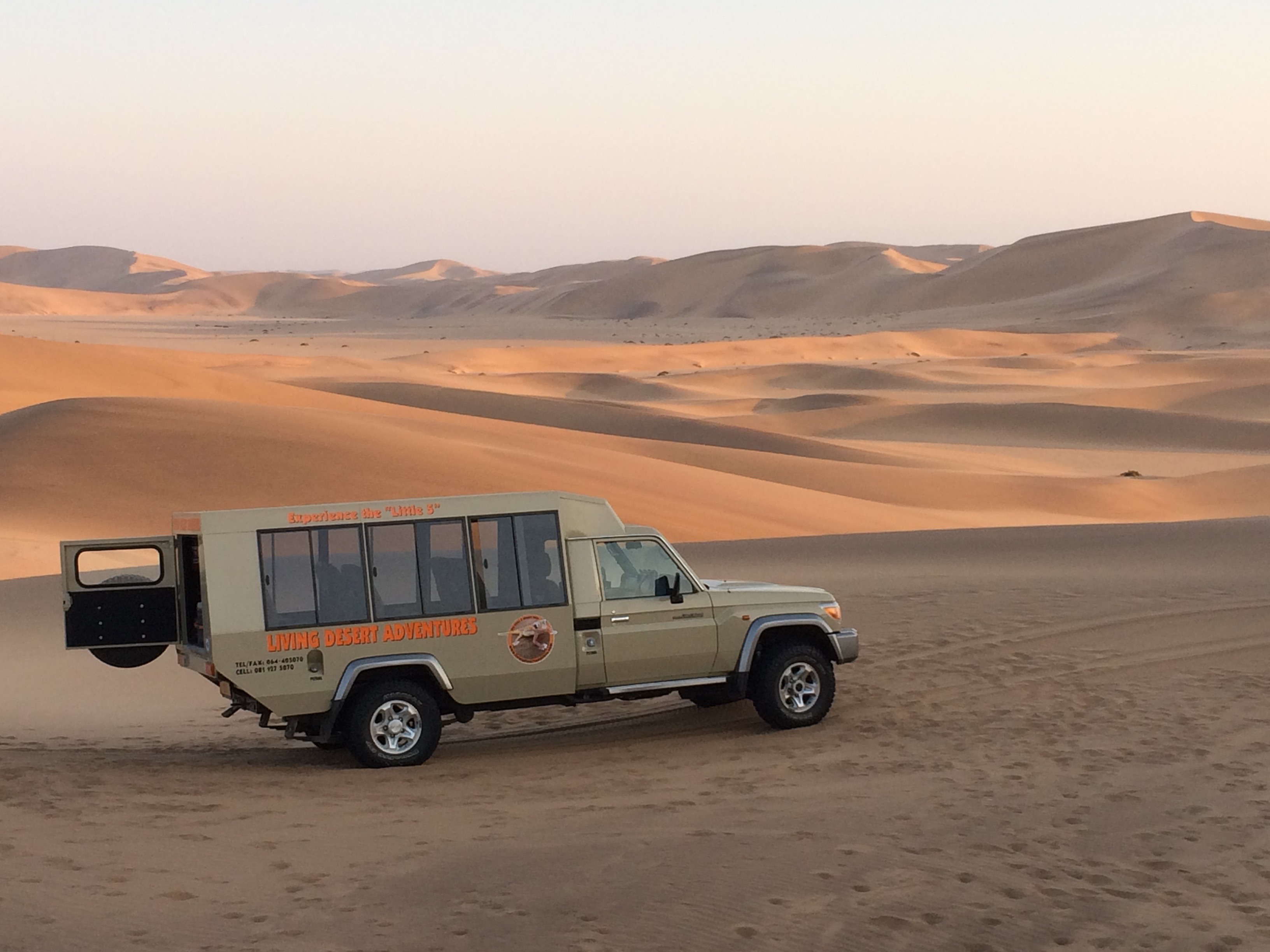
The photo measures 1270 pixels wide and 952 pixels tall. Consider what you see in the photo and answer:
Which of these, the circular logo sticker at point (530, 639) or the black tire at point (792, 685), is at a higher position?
the circular logo sticker at point (530, 639)

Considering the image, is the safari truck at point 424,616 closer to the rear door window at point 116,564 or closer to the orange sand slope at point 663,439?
the rear door window at point 116,564

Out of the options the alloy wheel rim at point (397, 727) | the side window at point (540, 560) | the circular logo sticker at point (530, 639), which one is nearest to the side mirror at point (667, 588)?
the side window at point (540, 560)

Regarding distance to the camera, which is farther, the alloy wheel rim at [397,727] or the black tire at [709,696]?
the black tire at [709,696]

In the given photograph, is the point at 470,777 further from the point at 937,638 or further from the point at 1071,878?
the point at 937,638

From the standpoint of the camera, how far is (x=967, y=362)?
7175cm

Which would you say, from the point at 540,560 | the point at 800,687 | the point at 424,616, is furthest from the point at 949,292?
the point at 424,616

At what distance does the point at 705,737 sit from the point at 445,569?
8.08 ft

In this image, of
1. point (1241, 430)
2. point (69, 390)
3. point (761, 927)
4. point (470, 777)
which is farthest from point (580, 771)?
point (1241, 430)

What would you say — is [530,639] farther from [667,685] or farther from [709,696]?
[709,696]

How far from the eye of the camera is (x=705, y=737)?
11.0m

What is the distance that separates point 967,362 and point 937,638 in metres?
59.1

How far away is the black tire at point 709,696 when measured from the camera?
11.3 metres

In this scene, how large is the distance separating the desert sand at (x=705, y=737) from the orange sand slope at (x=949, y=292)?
60450 mm

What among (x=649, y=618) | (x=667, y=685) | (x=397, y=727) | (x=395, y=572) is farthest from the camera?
(x=667, y=685)
